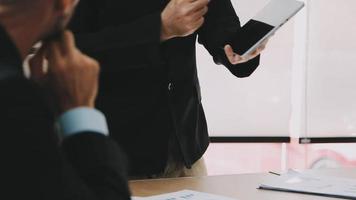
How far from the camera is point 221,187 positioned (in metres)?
1.43

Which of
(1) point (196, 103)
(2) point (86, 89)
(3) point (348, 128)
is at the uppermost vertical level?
(2) point (86, 89)

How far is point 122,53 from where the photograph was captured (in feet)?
4.53

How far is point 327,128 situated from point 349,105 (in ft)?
0.65

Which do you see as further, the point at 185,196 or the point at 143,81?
the point at 143,81

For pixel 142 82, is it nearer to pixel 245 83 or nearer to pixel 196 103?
pixel 196 103

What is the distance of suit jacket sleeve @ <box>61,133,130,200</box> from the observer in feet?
2.09

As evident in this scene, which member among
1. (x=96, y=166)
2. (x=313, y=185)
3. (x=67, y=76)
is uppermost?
(x=67, y=76)

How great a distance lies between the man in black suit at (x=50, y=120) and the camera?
552 mm

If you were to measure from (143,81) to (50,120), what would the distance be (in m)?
0.89

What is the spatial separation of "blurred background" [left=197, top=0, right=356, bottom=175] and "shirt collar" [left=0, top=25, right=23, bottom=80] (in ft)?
7.80

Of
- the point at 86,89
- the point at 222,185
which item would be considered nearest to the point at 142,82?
the point at 222,185

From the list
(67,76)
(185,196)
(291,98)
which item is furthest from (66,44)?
(291,98)

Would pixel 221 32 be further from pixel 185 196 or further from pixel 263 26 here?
pixel 185 196

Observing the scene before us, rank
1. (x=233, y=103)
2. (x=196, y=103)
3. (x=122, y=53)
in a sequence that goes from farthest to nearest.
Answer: (x=233, y=103) → (x=196, y=103) → (x=122, y=53)
